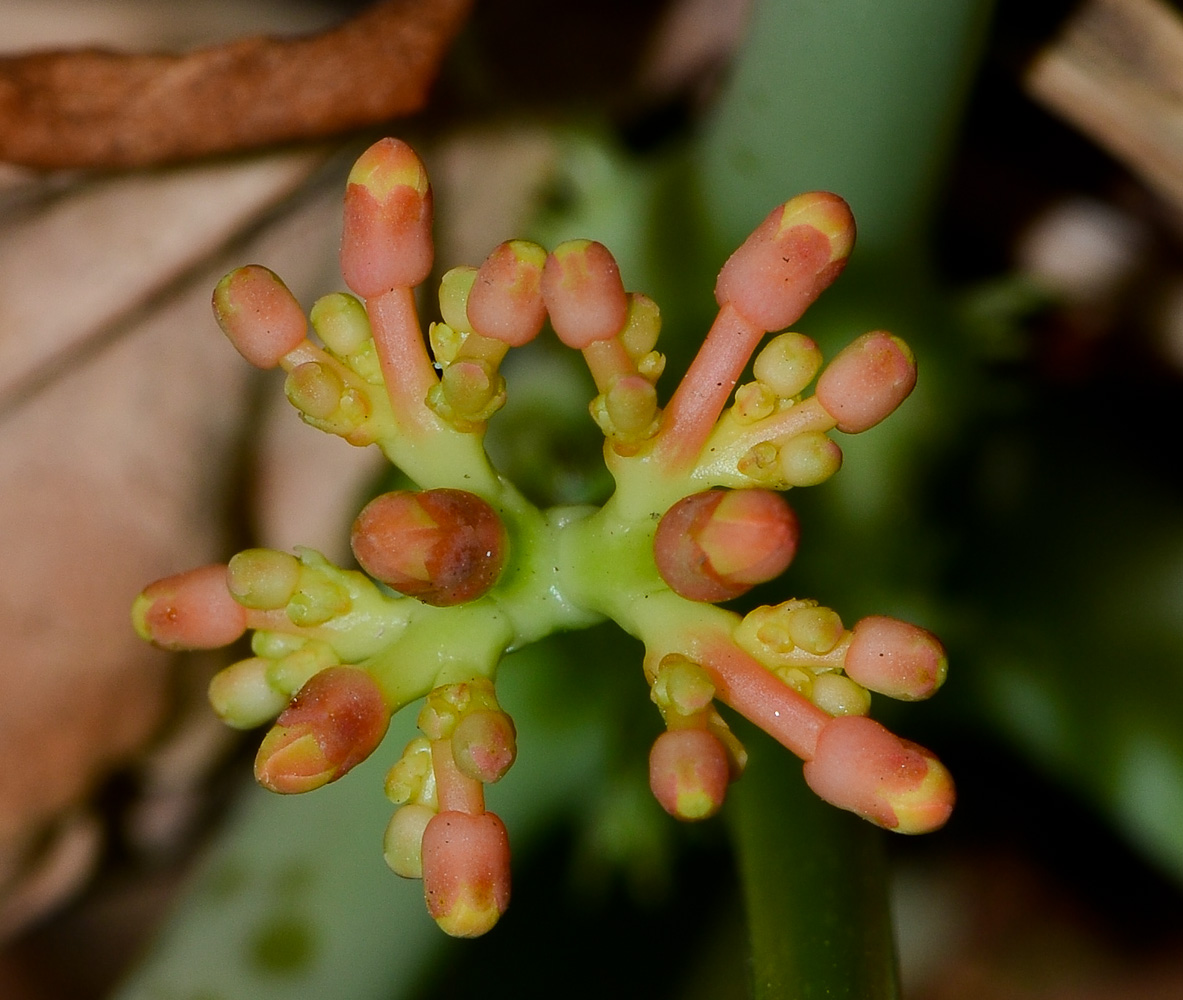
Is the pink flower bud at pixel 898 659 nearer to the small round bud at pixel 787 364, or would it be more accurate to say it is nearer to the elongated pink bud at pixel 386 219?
the small round bud at pixel 787 364

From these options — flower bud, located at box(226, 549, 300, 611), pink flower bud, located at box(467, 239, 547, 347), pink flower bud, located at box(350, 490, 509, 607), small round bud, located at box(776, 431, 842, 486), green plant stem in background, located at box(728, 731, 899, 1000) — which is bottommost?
green plant stem in background, located at box(728, 731, 899, 1000)

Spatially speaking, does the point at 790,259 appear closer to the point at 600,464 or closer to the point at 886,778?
the point at 886,778

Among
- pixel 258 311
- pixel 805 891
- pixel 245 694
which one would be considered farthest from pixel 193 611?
pixel 805 891

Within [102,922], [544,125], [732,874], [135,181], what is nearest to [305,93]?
[135,181]

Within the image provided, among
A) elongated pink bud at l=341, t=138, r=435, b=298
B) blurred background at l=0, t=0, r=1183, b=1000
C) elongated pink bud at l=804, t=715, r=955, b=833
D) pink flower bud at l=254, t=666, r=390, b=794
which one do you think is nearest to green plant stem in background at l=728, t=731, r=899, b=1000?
Answer: blurred background at l=0, t=0, r=1183, b=1000

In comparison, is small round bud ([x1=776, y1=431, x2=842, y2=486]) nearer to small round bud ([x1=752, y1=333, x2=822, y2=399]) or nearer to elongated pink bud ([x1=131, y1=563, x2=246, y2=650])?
small round bud ([x1=752, y1=333, x2=822, y2=399])

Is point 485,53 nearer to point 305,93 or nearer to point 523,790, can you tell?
point 305,93

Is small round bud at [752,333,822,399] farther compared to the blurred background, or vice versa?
the blurred background
